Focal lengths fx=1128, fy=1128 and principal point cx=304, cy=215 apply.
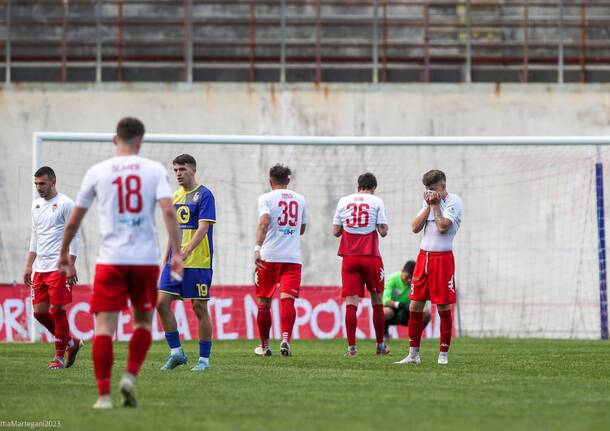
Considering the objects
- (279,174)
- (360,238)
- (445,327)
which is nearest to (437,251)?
(445,327)

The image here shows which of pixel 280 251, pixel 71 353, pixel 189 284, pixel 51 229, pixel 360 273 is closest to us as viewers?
pixel 189 284

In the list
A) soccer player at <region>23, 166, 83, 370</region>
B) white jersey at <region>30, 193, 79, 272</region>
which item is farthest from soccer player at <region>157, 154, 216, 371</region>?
white jersey at <region>30, 193, 79, 272</region>

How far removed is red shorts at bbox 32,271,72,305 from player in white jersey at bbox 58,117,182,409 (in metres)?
4.08

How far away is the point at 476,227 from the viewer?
70.5ft

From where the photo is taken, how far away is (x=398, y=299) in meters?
18.4

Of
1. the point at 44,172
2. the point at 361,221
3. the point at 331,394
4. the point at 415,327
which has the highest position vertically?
the point at 44,172

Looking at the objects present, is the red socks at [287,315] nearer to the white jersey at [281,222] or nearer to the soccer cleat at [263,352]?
the soccer cleat at [263,352]

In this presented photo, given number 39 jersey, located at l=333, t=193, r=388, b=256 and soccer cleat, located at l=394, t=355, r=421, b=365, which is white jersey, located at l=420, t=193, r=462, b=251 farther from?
number 39 jersey, located at l=333, t=193, r=388, b=256

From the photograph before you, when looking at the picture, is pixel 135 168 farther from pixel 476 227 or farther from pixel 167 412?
pixel 476 227

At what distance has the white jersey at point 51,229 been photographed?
11641 mm

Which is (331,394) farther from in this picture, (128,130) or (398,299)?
(398,299)

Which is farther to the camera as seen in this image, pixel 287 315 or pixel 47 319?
pixel 287 315

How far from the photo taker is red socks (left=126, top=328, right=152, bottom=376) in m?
7.51

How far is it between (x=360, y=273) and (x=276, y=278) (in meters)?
1.03
